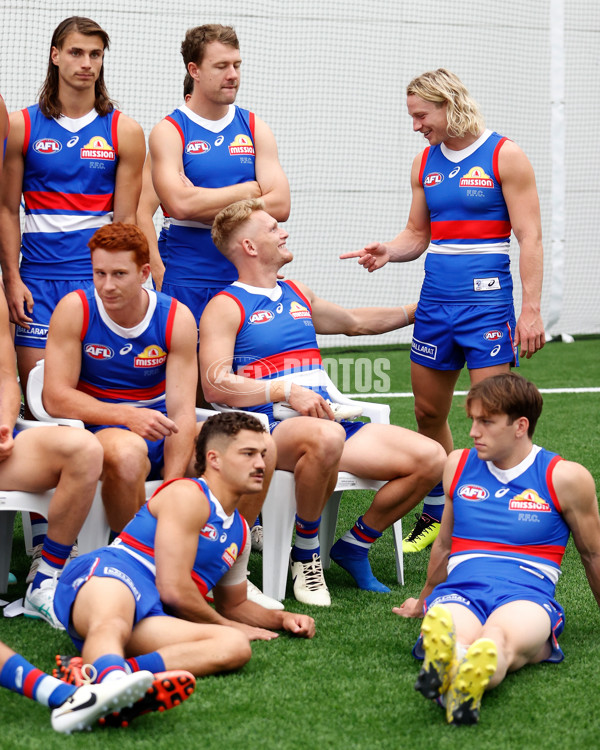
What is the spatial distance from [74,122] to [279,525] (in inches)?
72.3

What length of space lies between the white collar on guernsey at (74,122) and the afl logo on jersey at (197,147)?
40 centimetres

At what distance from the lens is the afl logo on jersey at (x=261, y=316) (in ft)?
12.1

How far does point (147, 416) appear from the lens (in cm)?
330

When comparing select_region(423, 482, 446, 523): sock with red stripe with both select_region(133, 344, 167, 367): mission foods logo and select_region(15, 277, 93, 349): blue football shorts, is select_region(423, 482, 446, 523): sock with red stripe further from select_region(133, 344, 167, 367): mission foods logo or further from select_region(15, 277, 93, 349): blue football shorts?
select_region(15, 277, 93, 349): blue football shorts

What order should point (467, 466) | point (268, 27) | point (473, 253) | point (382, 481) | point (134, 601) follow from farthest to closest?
1. point (268, 27)
2. point (473, 253)
3. point (382, 481)
4. point (467, 466)
5. point (134, 601)

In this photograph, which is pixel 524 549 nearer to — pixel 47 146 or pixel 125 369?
pixel 125 369

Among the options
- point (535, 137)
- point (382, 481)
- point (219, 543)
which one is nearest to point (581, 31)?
point (535, 137)

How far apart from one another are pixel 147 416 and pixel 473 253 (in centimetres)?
155

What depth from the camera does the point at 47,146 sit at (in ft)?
12.8

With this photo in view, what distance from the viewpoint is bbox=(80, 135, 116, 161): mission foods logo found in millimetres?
3930

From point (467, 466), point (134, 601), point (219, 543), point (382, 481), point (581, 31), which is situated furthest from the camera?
point (581, 31)

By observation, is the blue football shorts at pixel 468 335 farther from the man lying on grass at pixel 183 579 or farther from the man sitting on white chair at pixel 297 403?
the man lying on grass at pixel 183 579

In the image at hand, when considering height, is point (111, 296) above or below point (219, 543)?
above

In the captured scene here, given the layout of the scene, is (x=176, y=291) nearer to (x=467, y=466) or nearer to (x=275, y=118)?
(x=467, y=466)
